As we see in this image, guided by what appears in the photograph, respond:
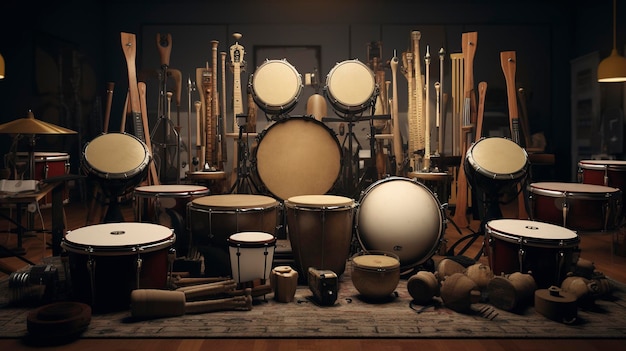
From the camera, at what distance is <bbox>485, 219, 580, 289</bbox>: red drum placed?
10.7 ft

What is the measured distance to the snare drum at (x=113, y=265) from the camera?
9.95ft

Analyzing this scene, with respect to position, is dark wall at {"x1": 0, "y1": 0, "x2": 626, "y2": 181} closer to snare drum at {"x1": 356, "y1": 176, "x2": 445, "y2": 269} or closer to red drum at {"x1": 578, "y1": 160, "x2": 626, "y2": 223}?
red drum at {"x1": 578, "y1": 160, "x2": 626, "y2": 223}

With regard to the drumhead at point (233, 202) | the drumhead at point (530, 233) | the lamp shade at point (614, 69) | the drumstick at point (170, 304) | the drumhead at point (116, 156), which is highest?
the lamp shade at point (614, 69)

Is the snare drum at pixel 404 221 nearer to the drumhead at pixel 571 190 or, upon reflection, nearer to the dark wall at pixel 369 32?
the drumhead at pixel 571 190

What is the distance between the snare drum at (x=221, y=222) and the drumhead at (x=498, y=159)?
1636 millimetres

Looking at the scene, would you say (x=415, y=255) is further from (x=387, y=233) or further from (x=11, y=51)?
(x=11, y=51)

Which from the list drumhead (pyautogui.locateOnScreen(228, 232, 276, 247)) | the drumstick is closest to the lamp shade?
drumhead (pyautogui.locateOnScreen(228, 232, 276, 247))

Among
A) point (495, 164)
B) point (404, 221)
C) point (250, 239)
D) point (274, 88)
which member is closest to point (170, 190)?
point (250, 239)

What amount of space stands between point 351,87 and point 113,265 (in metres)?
2.95

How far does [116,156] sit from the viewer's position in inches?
173

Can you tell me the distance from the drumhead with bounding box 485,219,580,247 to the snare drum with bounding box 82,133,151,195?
9.05 feet

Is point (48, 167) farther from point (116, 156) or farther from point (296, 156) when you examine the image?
point (296, 156)

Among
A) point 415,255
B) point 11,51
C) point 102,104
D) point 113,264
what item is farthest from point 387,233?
point 102,104

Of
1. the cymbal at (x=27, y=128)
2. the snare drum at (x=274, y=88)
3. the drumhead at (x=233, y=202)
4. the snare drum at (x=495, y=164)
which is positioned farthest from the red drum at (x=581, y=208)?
the cymbal at (x=27, y=128)
